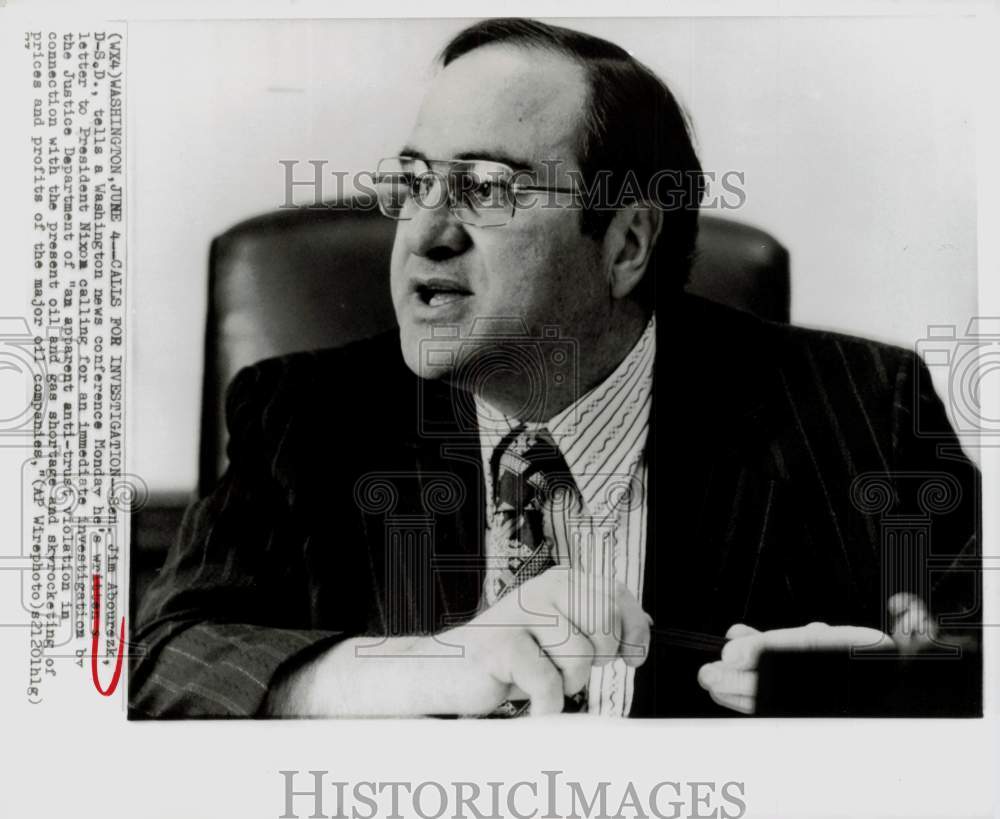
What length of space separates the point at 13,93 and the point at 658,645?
3.68 ft

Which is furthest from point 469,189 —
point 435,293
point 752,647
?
point 752,647

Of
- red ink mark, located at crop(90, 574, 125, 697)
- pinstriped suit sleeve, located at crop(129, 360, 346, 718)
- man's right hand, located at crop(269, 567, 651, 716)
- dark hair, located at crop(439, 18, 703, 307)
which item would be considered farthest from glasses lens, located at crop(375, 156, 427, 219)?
red ink mark, located at crop(90, 574, 125, 697)

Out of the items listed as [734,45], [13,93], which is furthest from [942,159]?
[13,93]

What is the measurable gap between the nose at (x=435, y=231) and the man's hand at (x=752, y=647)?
23.9 inches

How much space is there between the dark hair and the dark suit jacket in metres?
0.08

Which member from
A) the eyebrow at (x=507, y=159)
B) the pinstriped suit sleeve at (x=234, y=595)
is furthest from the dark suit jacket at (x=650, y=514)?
the eyebrow at (x=507, y=159)

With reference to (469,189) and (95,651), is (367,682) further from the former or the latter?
(469,189)

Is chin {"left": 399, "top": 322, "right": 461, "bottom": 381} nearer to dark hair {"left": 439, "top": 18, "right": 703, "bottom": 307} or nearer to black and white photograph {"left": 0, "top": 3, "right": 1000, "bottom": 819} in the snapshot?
black and white photograph {"left": 0, "top": 3, "right": 1000, "bottom": 819}

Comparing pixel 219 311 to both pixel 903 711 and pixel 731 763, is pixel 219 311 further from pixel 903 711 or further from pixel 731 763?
pixel 903 711

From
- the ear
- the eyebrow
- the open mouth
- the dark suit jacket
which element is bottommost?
the dark suit jacket

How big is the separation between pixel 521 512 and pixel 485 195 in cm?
41

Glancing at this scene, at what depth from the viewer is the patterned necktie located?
1146 millimetres

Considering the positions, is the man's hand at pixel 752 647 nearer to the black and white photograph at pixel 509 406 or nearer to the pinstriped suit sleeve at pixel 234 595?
the black and white photograph at pixel 509 406

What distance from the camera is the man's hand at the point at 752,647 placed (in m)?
1.15
